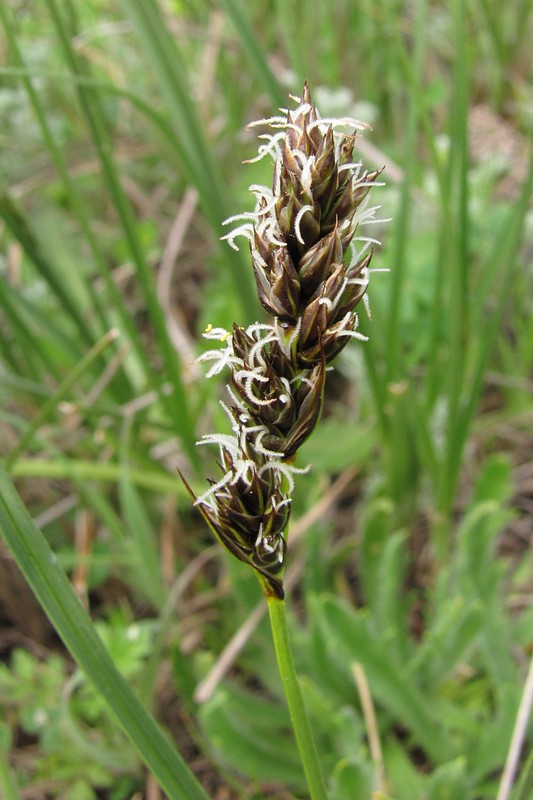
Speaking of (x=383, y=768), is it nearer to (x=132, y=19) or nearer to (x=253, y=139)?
(x=132, y=19)

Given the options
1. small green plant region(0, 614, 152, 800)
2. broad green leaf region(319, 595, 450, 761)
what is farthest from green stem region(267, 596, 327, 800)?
small green plant region(0, 614, 152, 800)

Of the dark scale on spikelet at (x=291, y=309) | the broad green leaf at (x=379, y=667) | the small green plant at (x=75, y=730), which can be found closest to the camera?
the dark scale on spikelet at (x=291, y=309)

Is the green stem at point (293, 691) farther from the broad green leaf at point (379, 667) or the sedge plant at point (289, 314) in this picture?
the broad green leaf at point (379, 667)

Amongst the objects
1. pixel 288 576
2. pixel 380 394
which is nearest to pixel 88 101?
pixel 380 394

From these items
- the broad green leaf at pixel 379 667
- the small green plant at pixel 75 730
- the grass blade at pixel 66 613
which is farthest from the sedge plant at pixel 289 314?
the small green plant at pixel 75 730

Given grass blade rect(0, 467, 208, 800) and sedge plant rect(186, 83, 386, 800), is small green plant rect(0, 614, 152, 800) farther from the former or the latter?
sedge plant rect(186, 83, 386, 800)

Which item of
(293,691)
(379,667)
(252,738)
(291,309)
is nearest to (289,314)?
(291,309)

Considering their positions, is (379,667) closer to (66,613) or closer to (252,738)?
(252,738)
